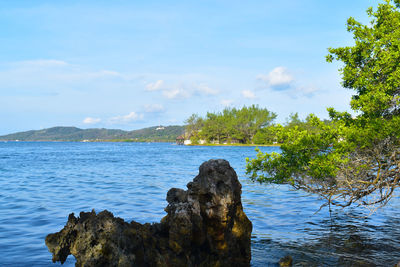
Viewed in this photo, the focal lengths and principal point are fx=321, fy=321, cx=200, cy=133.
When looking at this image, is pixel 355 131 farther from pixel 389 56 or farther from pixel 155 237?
pixel 155 237

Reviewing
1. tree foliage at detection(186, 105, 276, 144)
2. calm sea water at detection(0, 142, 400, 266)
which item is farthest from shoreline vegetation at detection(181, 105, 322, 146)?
calm sea water at detection(0, 142, 400, 266)

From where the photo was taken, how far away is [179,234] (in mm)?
7281

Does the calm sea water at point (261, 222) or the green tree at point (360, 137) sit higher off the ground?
the green tree at point (360, 137)

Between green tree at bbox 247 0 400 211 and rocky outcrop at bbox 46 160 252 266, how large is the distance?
454cm

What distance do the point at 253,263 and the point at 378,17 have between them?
10.9 m

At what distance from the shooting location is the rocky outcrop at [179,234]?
6589 mm

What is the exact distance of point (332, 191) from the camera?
11.8 m

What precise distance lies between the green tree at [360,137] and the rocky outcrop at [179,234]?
454 cm

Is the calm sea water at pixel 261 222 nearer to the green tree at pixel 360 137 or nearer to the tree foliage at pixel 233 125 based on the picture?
the green tree at pixel 360 137

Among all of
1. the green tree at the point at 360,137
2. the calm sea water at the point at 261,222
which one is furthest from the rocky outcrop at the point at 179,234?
the green tree at the point at 360,137

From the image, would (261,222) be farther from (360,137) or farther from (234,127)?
(234,127)

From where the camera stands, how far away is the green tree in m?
11.3

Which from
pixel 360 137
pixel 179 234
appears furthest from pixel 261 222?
pixel 179 234

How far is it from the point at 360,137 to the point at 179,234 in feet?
25.0
